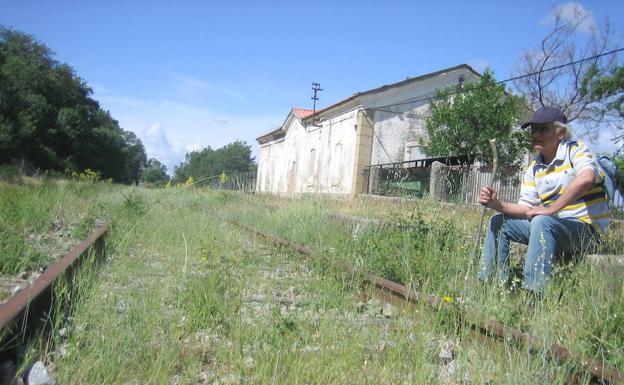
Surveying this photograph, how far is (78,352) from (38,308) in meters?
0.74

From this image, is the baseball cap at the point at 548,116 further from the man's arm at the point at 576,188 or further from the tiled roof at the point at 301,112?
the tiled roof at the point at 301,112

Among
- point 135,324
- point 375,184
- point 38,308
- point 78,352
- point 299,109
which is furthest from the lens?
point 299,109

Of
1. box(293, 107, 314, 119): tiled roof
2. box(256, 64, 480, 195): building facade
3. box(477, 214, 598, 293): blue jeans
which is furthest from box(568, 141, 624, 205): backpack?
box(293, 107, 314, 119): tiled roof

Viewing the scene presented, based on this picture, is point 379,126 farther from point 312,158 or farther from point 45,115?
point 45,115

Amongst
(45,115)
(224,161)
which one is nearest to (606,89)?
(45,115)

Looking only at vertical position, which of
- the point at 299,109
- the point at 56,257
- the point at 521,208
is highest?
the point at 299,109

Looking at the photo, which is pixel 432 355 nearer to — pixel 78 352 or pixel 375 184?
pixel 78 352

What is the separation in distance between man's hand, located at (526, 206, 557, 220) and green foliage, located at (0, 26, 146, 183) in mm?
41027

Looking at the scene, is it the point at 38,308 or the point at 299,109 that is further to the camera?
the point at 299,109

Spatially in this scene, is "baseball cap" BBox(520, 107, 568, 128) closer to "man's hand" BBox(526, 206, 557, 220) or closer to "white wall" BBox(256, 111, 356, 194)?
"man's hand" BBox(526, 206, 557, 220)

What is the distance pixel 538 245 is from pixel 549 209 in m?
0.32

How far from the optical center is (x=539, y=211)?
3.57m

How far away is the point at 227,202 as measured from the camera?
1238cm

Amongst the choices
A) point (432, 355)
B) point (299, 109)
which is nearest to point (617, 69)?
point (299, 109)
